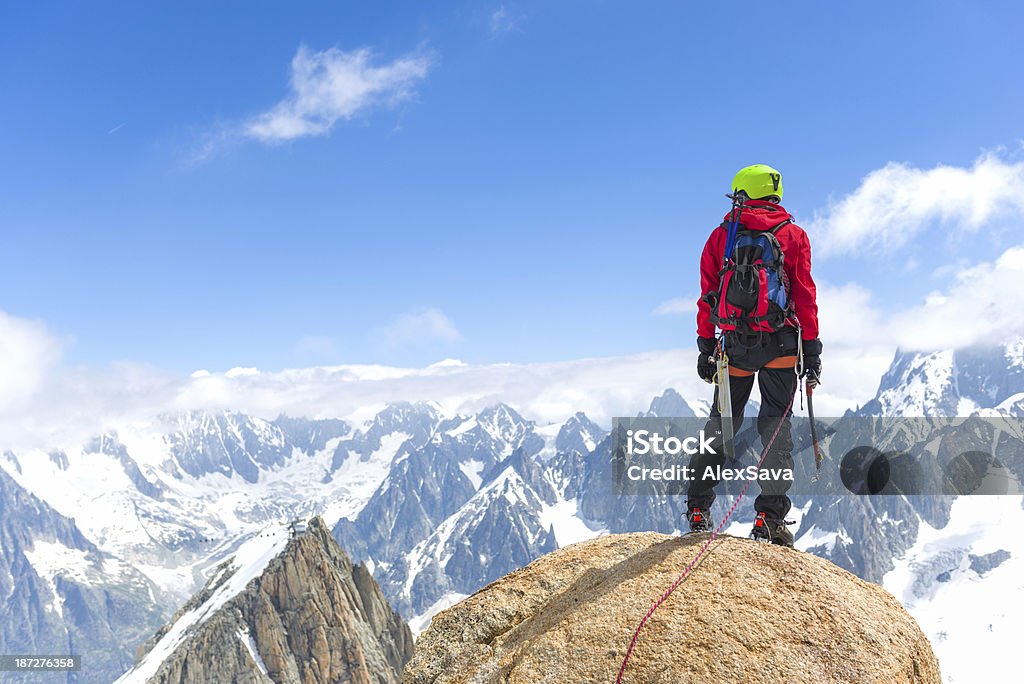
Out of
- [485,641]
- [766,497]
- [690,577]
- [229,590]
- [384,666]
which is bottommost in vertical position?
[384,666]

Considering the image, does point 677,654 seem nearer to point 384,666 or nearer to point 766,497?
point 766,497

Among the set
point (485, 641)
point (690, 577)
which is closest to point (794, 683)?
point (690, 577)

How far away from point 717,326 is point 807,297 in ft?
4.49

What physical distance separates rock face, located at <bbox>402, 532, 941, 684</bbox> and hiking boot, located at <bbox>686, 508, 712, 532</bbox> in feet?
1.55

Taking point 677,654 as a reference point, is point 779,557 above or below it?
above

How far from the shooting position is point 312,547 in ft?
397

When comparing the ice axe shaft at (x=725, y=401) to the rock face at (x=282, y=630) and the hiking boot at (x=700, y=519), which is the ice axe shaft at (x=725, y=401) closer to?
the hiking boot at (x=700, y=519)

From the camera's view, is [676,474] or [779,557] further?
[676,474]

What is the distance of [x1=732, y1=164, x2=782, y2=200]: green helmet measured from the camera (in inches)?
414

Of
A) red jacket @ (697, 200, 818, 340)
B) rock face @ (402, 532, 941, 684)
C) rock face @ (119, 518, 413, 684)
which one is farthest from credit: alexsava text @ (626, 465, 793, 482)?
rock face @ (119, 518, 413, 684)

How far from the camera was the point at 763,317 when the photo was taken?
10.2 metres

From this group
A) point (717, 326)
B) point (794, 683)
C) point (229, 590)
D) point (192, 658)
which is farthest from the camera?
point (229, 590)

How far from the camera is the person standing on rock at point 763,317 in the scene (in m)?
10.1

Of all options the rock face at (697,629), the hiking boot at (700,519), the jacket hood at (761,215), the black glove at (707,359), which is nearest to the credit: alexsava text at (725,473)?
the hiking boot at (700,519)
